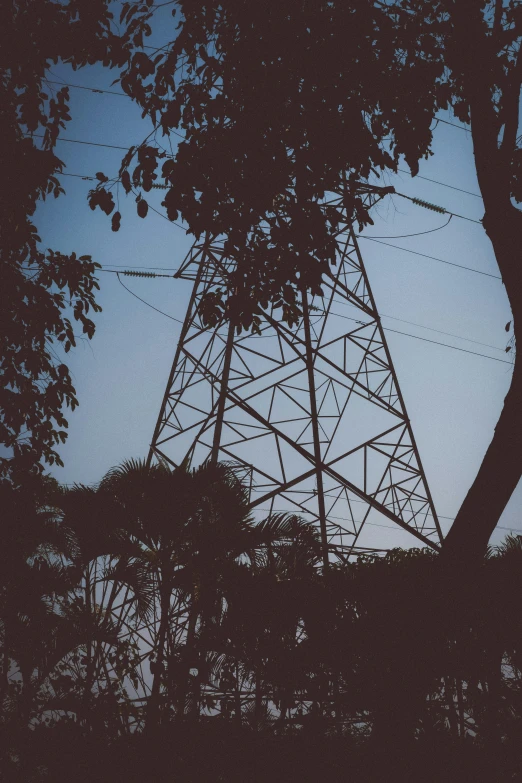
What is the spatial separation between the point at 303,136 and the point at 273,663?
190 inches

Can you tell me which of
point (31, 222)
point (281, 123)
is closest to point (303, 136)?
point (281, 123)

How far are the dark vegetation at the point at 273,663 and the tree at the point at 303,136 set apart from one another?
2.79 ft

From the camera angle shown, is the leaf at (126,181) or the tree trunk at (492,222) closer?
the tree trunk at (492,222)

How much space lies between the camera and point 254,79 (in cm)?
573

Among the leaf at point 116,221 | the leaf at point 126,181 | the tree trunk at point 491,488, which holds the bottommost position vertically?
the tree trunk at point 491,488

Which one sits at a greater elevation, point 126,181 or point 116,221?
point 126,181

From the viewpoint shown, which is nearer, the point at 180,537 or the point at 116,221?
the point at 116,221

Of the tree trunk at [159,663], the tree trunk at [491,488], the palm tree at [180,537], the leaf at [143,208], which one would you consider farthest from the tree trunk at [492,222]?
the leaf at [143,208]

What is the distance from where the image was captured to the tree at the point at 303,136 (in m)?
5.17

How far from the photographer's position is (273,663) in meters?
5.33

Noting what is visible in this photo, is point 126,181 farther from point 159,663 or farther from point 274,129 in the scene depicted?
point 159,663

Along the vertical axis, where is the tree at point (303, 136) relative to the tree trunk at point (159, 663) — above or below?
above

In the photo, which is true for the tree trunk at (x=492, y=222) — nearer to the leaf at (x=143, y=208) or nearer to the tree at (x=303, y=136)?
the tree at (x=303, y=136)

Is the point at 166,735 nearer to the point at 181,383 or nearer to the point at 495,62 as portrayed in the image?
the point at 181,383
